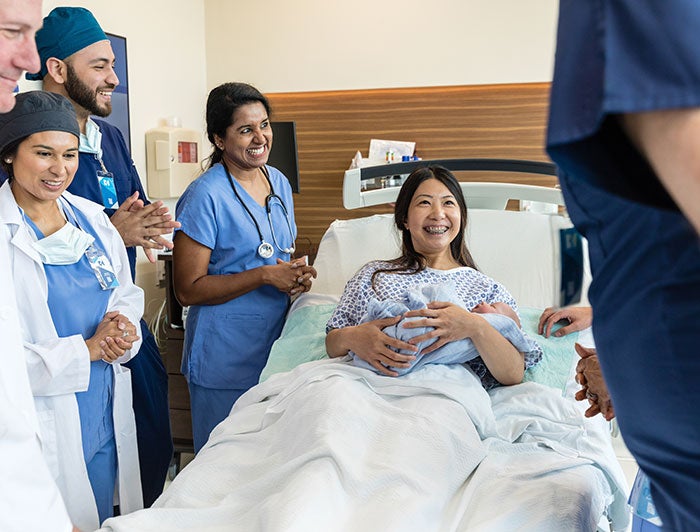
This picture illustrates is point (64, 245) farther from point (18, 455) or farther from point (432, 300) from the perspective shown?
point (432, 300)

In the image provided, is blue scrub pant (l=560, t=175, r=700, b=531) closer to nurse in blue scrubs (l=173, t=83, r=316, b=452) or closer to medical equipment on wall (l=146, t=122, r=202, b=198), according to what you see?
nurse in blue scrubs (l=173, t=83, r=316, b=452)

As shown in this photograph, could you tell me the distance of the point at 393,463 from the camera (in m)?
1.57

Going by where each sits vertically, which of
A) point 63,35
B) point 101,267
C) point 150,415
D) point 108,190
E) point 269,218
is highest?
point 63,35

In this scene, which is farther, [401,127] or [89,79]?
[401,127]

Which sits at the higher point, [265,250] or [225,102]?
[225,102]

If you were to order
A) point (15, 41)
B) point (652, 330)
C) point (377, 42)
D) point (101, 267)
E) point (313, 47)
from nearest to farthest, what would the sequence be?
point (652, 330)
point (15, 41)
point (101, 267)
point (377, 42)
point (313, 47)

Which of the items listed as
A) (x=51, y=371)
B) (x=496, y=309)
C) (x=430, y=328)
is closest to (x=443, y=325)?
(x=430, y=328)

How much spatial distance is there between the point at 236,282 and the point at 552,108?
2041 mm

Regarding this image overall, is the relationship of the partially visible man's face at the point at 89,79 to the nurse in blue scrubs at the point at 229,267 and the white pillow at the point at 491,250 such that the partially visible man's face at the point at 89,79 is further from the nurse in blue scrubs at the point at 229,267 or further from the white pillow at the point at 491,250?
the white pillow at the point at 491,250

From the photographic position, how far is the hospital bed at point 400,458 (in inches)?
56.3

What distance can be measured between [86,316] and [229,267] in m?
0.59

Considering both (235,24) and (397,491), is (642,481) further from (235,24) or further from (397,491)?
(235,24)

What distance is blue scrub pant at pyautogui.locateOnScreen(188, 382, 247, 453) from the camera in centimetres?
270

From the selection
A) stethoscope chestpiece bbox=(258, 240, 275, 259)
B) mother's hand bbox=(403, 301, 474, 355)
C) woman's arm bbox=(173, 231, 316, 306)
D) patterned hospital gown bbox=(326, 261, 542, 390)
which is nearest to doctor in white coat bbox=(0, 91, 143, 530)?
woman's arm bbox=(173, 231, 316, 306)
